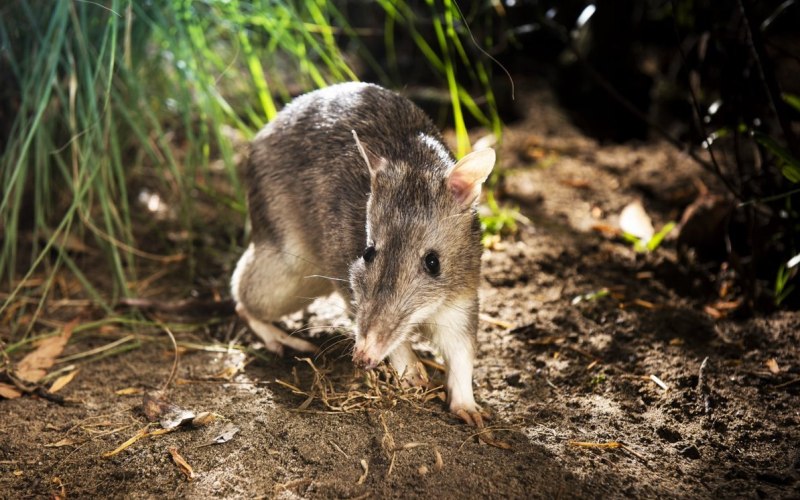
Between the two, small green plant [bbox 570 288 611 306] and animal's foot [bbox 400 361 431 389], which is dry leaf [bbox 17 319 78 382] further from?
small green plant [bbox 570 288 611 306]

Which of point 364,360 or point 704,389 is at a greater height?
point 704,389

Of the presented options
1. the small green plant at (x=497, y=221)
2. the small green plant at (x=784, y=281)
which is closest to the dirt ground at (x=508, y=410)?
the small green plant at (x=784, y=281)

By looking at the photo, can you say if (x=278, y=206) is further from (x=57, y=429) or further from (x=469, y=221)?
(x=57, y=429)

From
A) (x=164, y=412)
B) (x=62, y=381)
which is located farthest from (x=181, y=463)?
(x=62, y=381)

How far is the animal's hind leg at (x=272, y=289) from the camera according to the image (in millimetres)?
3748

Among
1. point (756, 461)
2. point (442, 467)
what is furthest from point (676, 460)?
point (442, 467)

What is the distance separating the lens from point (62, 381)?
3.53 m

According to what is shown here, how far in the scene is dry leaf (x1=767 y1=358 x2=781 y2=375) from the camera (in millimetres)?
3393

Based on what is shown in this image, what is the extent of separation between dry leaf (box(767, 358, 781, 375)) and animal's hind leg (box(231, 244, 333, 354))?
2191 millimetres

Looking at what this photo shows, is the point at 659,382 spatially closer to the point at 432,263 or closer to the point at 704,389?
the point at 704,389

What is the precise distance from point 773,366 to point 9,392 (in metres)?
3.62

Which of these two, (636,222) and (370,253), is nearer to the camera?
(370,253)

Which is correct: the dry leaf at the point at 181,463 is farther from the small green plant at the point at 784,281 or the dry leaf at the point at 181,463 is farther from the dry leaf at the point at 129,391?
the small green plant at the point at 784,281

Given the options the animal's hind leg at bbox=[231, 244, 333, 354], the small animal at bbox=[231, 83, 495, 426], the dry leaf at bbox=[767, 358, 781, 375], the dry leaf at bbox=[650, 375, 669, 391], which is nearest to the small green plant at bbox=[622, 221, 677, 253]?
the dry leaf at bbox=[767, 358, 781, 375]
